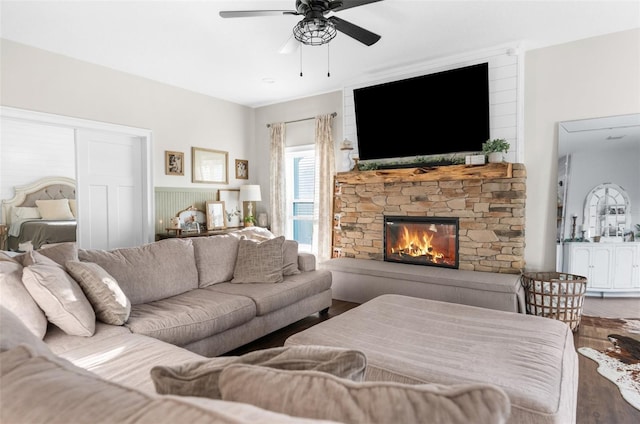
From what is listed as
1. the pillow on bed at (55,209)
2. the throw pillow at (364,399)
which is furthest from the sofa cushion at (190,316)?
the pillow on bed at (55,209)

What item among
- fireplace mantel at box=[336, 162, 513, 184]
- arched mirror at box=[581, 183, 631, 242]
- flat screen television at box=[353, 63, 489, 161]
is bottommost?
arched mirror at box=[581, 183, 631, 242]

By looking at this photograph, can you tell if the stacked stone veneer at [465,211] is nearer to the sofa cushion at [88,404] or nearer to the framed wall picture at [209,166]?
the framed wall picture at [209,166]

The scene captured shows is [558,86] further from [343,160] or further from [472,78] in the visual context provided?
[343,160]

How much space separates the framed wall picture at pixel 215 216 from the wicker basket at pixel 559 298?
4156 mm

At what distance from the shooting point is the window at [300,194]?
581 cm

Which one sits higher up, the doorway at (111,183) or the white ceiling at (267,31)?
the white ceiling at (267,31)

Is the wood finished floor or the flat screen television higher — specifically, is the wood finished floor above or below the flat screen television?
below

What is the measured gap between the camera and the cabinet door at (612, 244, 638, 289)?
3.56 m

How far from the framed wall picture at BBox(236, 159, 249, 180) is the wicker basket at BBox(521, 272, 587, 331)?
14.4ft

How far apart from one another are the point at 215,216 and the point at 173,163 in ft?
3.25

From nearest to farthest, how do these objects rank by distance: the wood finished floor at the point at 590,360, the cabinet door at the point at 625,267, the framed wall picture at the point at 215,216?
1. the wood finished floor at the point at 590,360
2. the cabinet door at the point at 625,267
3. the framed wall picture at the point at 215,216

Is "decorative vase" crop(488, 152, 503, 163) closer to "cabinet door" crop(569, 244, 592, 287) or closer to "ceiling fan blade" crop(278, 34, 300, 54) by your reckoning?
"cabinet door" crop(569, 244, 592, 287)

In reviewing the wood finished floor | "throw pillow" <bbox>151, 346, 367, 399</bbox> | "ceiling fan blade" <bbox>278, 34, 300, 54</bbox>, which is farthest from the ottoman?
"ceiling fan blade" <bbox>278, 34, 300, 54</bbox>

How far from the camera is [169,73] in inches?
183
